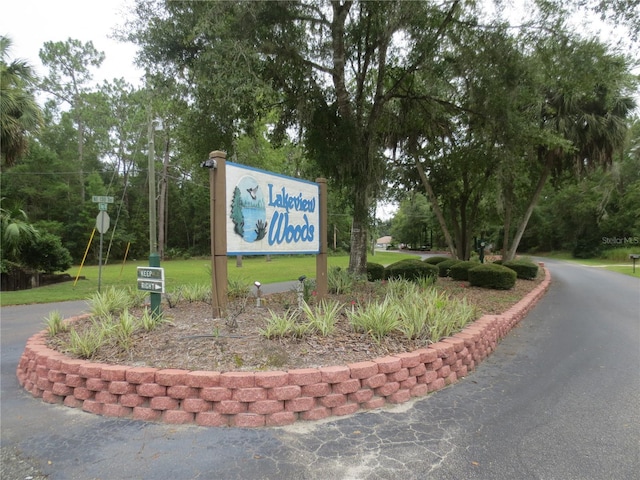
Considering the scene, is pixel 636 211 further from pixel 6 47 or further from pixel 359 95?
pixel 6 47

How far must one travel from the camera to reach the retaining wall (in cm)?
327

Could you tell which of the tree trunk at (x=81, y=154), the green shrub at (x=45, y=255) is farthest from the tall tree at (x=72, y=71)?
the green shrub at (x=45, y=255)

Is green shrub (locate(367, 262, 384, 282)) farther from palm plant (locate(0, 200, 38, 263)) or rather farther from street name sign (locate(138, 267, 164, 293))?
palm plant (locate(0, 200, 38, 263))

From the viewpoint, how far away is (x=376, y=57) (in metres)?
9.87

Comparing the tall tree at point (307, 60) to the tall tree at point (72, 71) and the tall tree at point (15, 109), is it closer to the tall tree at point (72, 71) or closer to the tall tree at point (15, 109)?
the tall tree at point (15, 109)

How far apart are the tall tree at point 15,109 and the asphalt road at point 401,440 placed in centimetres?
1126

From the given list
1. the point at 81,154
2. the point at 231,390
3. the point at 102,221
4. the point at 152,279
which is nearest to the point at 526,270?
the point at 152,279

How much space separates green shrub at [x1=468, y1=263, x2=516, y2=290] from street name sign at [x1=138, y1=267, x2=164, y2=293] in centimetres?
847

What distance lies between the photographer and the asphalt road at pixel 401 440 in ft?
8.54

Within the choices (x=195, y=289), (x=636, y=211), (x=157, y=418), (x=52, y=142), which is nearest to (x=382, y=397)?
(x=157, y=418)

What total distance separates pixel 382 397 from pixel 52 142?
143 feet

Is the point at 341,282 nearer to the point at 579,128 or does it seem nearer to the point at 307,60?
the point at 307,60

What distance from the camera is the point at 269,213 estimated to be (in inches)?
221

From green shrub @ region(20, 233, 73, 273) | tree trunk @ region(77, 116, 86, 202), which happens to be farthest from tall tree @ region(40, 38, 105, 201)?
green shrub @ region(20, 233, 73, 273)
